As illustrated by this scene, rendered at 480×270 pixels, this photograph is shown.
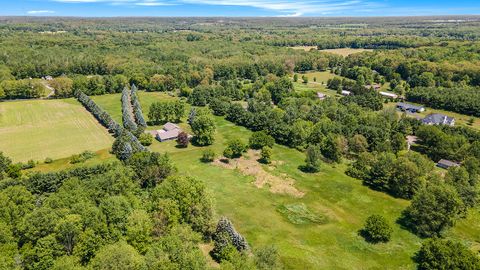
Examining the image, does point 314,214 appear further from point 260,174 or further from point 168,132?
point 168,132

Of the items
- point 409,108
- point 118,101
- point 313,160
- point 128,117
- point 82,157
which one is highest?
point 128,117

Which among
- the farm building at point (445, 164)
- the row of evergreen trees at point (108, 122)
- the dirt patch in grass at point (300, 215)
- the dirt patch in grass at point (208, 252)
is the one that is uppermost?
the row of evergreen trees at point (108, 122)

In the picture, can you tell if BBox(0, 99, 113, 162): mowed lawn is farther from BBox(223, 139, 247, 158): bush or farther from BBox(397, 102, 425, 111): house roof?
BBox(397, 102, 425, 111): house roof

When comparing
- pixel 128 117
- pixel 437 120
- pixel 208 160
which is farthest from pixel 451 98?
pixel 128 117

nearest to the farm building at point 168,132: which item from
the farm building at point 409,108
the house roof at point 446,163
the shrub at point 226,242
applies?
the shrub at point 226,242

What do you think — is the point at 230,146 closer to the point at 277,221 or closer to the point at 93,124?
the point at 277,221

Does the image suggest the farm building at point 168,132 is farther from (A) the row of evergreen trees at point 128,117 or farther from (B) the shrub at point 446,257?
(B) the shrub at point 446,257
